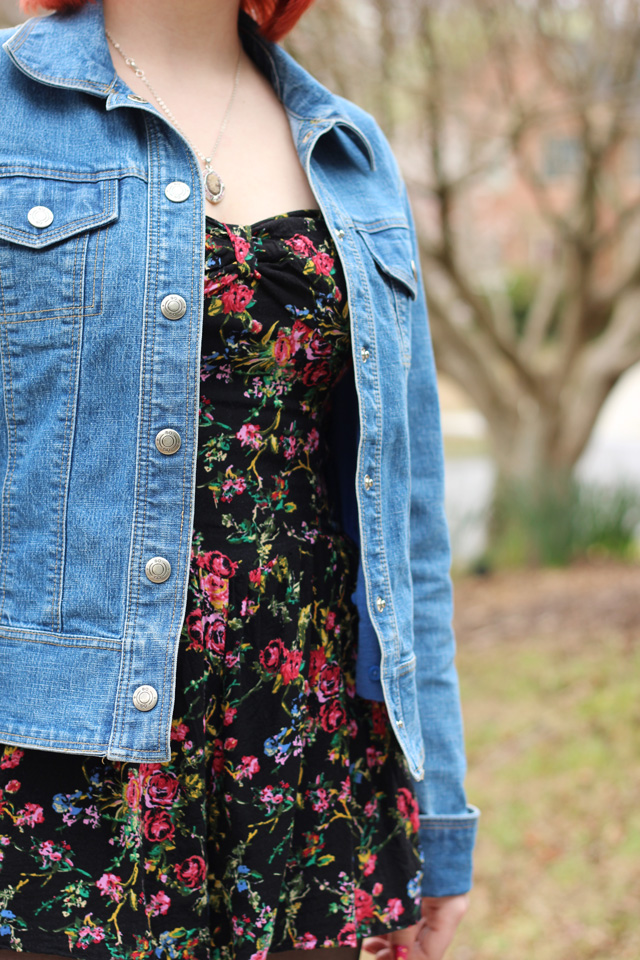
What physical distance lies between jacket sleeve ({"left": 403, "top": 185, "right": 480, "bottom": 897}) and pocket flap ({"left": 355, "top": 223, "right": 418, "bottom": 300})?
40 mm

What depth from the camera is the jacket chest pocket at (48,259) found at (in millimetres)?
1171

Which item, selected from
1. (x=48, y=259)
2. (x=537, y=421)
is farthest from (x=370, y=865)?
(x=537, y=421)

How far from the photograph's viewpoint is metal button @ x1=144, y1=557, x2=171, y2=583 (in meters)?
1.17

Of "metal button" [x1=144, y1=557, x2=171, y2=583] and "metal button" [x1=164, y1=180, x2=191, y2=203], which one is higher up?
"metal button" [x1=164, y1=180, x2=191, y2=203]

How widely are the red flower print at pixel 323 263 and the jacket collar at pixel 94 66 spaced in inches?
9.7

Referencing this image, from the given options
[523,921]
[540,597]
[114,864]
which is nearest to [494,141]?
[540,597]

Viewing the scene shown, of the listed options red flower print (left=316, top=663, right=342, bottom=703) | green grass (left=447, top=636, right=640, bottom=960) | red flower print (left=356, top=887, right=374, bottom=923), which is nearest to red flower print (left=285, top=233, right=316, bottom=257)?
red flower print (left=316, top=663, right=342, bottom=703)

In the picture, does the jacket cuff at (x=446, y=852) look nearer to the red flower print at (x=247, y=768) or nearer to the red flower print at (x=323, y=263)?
the red flower print at (x=247, y=768)

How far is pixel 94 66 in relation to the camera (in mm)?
1274

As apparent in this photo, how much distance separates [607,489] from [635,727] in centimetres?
318

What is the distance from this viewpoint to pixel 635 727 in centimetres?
441

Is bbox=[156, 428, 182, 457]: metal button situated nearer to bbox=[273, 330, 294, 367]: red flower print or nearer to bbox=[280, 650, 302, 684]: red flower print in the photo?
bbox=[273, 330, 294, 367]: red flower print

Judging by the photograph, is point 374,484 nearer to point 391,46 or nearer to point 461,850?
point 461,850

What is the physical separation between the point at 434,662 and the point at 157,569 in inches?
21.4
